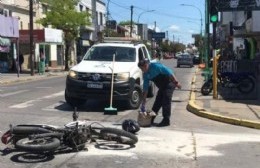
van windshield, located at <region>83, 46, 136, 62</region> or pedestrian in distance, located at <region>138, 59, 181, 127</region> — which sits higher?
van windshield, located at <region>83, 46, 136, 62</region>

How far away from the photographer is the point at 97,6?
8431cm

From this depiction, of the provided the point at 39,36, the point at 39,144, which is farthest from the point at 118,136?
the point at 39,36

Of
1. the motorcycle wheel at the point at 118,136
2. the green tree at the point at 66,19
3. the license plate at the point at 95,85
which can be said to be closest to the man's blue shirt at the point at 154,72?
the motorcycle wheel at the point at 118,136

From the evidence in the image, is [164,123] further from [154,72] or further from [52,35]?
[52,35]

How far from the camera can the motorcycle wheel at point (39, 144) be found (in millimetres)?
8562

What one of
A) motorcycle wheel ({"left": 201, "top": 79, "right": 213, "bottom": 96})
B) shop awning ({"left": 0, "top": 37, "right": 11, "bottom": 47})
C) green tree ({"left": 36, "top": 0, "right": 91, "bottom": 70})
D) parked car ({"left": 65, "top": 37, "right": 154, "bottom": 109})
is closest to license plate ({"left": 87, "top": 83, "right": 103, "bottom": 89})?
parked car ({"left": 65, "top": 37, "right": 154, "bottom": 109})

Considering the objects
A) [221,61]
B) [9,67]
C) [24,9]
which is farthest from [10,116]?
[24,9]

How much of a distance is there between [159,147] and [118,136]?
2.46 feet

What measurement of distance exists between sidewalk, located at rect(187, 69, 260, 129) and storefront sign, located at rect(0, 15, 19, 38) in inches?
979

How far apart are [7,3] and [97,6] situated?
123 feet

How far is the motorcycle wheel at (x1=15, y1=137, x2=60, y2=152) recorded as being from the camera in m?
8.56

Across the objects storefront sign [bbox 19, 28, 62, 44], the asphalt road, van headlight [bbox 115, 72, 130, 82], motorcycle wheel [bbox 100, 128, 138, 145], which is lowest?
the asphalt road

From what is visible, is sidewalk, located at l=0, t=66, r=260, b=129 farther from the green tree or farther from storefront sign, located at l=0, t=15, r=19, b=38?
the green tree

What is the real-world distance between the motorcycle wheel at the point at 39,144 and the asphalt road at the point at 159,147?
18 centimetres
